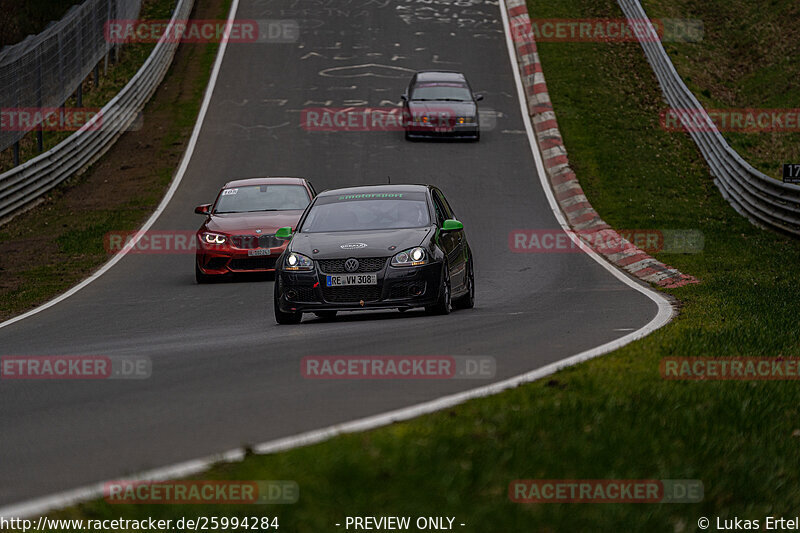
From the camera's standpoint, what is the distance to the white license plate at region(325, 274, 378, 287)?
499 inches

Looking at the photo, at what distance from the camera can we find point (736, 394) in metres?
7.58

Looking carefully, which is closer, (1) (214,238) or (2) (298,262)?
(2) (298,262)

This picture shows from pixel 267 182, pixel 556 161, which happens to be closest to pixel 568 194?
pixel 556 161

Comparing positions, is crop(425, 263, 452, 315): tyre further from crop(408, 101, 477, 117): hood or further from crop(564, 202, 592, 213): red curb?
crop(408, 101, 477, 117): hood

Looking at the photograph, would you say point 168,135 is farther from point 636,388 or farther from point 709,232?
point 636,388

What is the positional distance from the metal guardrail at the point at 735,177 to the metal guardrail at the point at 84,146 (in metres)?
15.1

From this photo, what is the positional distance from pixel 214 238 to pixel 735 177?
1251 cm

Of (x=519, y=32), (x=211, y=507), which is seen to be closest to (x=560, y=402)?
(x=211, y=507)

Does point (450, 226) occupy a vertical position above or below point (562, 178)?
above

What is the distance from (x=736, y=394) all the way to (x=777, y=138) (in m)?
25.8

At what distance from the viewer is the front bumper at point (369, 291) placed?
1267 cm

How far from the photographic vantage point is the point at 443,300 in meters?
13.0

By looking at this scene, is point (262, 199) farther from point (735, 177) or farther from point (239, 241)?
point (735, 177)

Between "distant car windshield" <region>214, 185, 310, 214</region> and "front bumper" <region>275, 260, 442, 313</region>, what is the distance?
6404 mm
